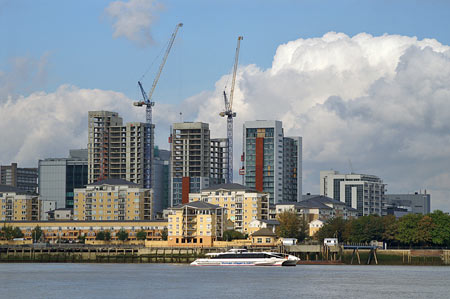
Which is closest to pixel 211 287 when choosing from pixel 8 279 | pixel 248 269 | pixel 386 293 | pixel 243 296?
pixel 243 296

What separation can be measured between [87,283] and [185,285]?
16.1 m

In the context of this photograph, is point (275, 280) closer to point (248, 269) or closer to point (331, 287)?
point (331, 287)

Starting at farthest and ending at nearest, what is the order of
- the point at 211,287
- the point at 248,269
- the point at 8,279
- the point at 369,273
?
the point at 248,269, the point at 369,273, the point at 8,279, the point at 211,287

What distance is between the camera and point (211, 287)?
14100 centimetres

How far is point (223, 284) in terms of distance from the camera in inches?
5812

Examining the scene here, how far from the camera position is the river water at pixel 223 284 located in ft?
427

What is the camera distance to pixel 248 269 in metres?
196

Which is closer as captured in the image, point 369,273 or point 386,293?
point 386,293

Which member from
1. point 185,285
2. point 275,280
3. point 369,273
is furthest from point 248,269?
point 185,285

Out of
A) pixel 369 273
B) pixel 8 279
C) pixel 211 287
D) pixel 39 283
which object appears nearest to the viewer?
pixel 211 287

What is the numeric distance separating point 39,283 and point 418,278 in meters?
62.9

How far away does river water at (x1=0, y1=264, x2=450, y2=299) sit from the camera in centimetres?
13000

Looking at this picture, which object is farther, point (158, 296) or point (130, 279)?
point (130, 279)

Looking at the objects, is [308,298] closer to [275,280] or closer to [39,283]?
[275,280]
